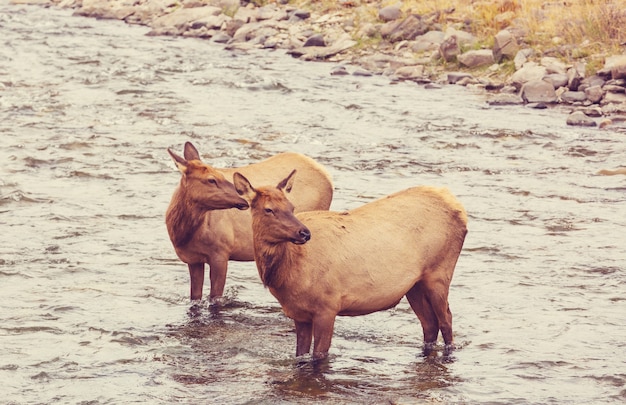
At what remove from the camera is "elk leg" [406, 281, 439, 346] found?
10.1m

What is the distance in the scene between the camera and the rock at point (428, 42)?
29578mm

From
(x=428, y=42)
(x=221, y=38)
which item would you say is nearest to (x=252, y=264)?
(x=428, y=42)

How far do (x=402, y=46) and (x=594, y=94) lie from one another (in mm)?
7982

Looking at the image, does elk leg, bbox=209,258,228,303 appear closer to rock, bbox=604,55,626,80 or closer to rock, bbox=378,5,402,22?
rock, bbox=604,55,626,80

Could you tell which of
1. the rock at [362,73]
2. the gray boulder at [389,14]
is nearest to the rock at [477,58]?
the rock at [362,73]

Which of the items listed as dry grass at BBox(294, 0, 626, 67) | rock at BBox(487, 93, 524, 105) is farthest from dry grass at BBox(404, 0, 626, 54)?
rock at BBox(487, 93, 524, 105)

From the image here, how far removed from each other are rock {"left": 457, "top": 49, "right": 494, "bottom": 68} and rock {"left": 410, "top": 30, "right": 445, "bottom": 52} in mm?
1583

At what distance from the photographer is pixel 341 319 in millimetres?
11477

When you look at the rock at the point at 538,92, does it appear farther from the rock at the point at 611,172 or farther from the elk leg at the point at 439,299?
the elk leg at the point at 439,299

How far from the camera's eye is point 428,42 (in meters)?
29.8

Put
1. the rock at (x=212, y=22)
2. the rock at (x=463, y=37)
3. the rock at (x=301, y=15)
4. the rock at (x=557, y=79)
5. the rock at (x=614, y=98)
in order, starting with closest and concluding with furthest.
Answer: the rock at (x=614, y=98)
the rock at (x=557, y=79)
the rock at (x=463, y=37)
the rock at (x=301, y=15)
the rock at (x=212, y=22)

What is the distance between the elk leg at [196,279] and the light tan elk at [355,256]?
6.39 feet

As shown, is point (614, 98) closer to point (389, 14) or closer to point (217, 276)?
point (389, 14)

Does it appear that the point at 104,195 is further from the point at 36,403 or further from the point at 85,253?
the point at 36,403
